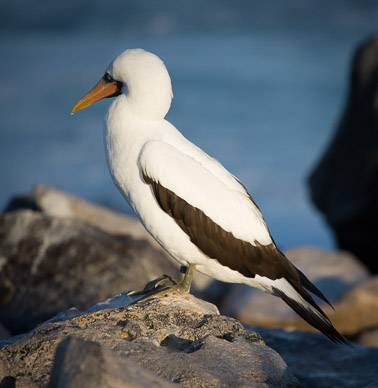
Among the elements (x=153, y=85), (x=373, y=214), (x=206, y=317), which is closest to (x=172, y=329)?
(x=206, y=317)

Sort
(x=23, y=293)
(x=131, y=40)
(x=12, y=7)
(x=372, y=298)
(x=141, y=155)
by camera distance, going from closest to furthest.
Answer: (x=141, y=155), (x=23, y=293), (x=372, y=298), (x=131, y=40), (x=12, y=7)

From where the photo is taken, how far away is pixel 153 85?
4.99 metres

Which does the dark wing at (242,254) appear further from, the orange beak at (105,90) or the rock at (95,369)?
the rock at (95,369)

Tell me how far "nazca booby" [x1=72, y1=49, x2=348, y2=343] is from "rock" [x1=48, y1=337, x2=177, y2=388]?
1939 mm

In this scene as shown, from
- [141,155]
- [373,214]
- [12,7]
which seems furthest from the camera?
[12,7]

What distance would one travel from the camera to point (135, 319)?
165 inches

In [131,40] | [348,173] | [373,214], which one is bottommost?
[373,214]

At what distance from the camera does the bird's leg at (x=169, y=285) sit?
4.93 metres

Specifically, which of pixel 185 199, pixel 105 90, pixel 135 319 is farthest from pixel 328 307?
pixel 135 319

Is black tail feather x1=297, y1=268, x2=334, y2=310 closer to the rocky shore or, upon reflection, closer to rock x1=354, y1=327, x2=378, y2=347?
the rocky shore

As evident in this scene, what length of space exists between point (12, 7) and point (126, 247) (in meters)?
28.8

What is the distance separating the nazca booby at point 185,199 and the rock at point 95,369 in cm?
194

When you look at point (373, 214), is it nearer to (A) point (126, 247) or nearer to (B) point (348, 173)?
(B) point (348, 173)

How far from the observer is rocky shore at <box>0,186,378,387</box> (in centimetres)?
354
